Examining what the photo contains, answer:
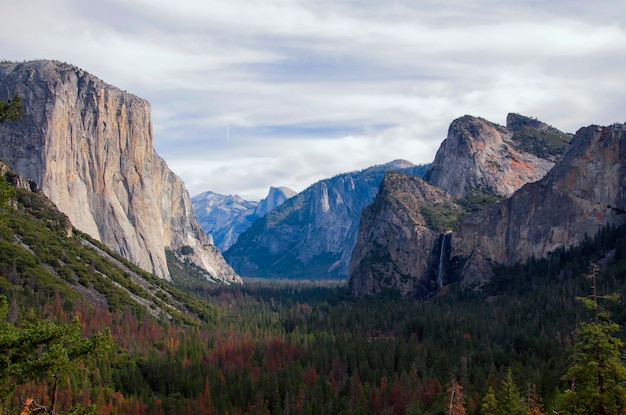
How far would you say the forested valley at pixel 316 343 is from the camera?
9269 cm

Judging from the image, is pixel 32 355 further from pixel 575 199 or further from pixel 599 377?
pixel 575 199

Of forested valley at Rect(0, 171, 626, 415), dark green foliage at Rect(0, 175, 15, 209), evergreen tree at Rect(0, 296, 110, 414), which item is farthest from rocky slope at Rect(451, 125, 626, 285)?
dark green foliage at Rect(0, 175, 15, 209)

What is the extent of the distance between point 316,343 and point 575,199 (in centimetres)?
8966

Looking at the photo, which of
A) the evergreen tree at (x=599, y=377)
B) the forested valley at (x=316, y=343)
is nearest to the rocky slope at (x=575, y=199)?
the forested valley at (x=316, y=343)

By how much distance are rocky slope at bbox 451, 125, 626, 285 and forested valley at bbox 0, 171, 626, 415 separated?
6.49m

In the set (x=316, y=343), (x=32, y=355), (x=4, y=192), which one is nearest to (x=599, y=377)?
(x=32, y=355)

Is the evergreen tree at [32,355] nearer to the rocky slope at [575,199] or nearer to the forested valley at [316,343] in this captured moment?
the forested valley at [316,343]

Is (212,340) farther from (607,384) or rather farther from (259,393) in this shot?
(607,384)

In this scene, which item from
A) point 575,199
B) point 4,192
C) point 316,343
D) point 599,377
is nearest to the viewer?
point 4,192

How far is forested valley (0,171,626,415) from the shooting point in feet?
304

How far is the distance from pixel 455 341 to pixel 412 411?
173ft

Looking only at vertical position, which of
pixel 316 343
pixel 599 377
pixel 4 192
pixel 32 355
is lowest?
pixel 316 343

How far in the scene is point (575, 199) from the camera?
17688 cm

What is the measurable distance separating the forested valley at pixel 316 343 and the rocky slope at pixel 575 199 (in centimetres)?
649
